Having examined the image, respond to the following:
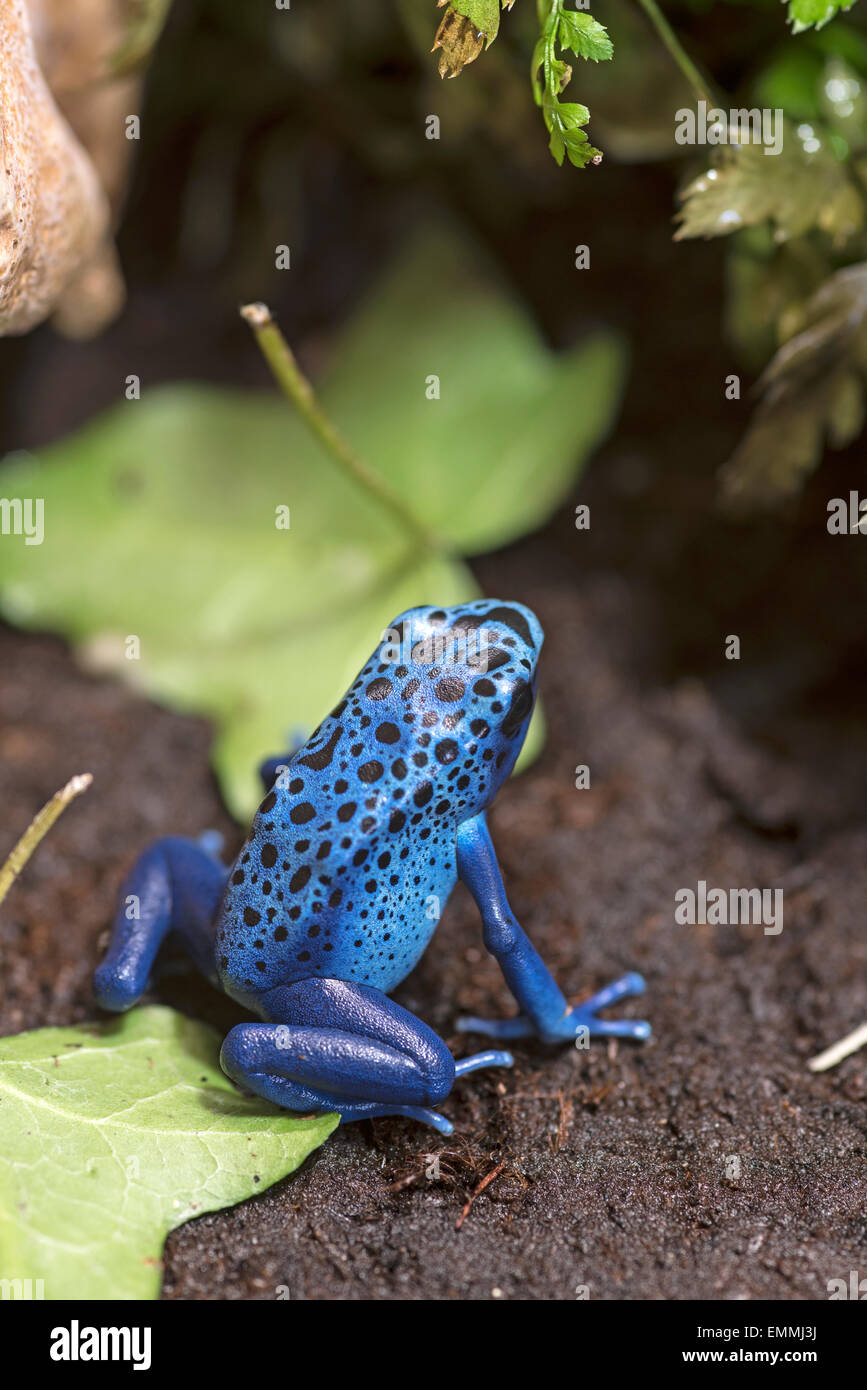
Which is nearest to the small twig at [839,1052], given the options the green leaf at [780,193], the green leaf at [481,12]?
the green leaf at [780,193]

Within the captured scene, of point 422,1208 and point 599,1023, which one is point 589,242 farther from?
point 422,1208

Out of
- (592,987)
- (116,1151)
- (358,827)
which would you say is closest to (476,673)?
(358,827)

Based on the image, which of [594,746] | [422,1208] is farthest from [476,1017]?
[594,746]

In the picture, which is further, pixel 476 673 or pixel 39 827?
pixel 476 673

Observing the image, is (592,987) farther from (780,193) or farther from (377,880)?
(780,193)

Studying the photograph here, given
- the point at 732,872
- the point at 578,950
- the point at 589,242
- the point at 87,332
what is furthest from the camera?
the point at 589,242
